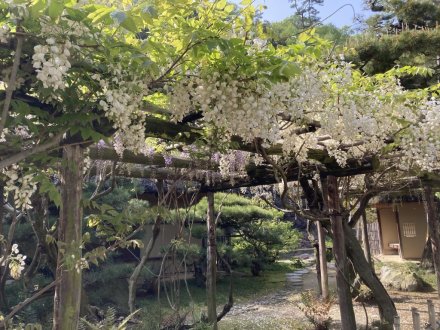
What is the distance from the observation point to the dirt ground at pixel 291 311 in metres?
6.21

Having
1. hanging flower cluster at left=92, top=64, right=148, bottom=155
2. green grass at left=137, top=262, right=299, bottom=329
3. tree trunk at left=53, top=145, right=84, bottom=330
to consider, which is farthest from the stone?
hanging flower cluster at left=92, top=64, right=148, bottom=155

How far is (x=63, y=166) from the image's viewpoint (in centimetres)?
195

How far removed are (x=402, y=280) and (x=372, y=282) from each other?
477cm

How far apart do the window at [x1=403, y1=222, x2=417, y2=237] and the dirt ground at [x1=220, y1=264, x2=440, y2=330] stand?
452 centimetres

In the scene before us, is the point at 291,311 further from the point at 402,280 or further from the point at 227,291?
the point at 402,280

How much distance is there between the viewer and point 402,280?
8.98 m

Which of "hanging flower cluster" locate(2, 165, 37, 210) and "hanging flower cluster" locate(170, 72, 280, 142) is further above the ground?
"hanging flower cluster" locate(170, 72, 280, 142)

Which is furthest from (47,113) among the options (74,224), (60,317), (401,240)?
(401,240)

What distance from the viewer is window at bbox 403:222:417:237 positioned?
12742mm

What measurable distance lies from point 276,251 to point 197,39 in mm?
10244

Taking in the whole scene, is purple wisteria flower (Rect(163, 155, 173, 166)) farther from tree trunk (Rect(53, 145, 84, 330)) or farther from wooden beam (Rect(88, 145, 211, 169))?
tree trunk (Rect(53, 145, 84, 330))

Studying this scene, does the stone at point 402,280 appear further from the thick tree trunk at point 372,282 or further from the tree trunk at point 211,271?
the tree trunk at point 211,271

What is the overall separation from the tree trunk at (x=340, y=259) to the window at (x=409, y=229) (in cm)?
948

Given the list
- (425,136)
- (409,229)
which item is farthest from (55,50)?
(409,229)
